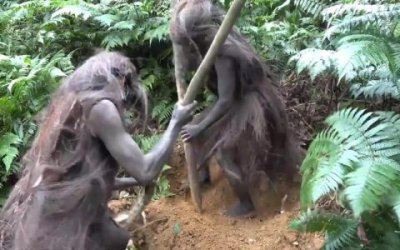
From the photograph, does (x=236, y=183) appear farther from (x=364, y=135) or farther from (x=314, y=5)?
(x=314, y=5)

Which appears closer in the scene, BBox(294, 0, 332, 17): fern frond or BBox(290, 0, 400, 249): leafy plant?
BBox(290, 0, 400, 249): leafy plant

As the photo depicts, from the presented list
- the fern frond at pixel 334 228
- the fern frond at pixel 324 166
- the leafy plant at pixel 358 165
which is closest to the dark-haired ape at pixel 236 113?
the leafy plant at pixel 358 165

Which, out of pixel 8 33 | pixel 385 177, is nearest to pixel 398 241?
pixel 385 177

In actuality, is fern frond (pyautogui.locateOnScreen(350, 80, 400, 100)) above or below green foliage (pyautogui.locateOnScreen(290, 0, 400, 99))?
below

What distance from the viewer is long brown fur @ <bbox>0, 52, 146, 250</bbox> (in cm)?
354

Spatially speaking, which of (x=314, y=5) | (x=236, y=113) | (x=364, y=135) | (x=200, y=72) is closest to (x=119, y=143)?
(x=200, y=72)

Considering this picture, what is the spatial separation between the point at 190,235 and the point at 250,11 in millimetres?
2802

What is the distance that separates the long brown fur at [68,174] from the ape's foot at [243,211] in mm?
1565

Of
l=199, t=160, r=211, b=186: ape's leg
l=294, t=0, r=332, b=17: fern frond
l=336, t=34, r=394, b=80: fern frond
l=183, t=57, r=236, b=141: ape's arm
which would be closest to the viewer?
l=336, t=34, r=394, b=80: fern frond

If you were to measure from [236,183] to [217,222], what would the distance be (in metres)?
0.35

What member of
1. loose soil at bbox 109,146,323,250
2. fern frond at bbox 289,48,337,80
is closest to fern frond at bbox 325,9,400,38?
fern frond at bbox 289,48,337,80

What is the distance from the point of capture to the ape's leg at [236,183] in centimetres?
487

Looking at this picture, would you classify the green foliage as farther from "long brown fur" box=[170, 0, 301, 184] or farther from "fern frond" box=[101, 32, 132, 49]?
"fern frond" box=[101, 32, 132, 49]

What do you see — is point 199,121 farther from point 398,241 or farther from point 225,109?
point 398,241
